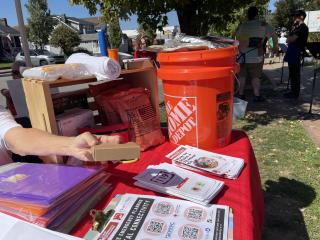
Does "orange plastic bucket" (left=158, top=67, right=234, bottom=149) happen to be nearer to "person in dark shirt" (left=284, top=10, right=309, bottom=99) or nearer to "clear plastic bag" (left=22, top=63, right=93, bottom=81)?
"clear plastic bag" (left=22, top=63, right=93, bottom=81)

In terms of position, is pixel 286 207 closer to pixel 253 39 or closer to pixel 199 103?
pixel 199 103

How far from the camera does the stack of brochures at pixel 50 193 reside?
3.06 ft

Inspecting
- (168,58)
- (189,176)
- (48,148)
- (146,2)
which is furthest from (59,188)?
(146,2)

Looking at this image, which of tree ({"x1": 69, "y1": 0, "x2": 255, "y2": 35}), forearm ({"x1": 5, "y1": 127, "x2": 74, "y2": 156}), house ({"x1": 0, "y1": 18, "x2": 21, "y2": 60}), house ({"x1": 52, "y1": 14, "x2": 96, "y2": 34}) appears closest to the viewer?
forearm ({"x1": 5, "y1": 127, "x2": 74, "y2": 156})

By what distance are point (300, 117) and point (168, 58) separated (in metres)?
4.06

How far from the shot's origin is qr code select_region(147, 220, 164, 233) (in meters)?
0.98

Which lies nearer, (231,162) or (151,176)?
(151,176)

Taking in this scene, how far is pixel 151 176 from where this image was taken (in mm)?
1324

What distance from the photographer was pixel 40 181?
104 cm

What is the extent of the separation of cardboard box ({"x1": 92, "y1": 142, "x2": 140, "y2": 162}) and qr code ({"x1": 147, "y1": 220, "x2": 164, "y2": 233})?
24 centimetres

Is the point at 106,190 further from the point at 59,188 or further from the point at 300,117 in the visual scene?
the point at 300,117

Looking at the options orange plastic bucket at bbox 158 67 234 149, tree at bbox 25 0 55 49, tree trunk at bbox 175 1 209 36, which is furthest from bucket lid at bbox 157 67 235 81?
tree at bbox 25 0 55 49

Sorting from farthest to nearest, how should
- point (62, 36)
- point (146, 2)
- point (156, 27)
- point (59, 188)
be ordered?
point (62, 36) < point (156, 27) < point (146, 2) < point (59, 188)

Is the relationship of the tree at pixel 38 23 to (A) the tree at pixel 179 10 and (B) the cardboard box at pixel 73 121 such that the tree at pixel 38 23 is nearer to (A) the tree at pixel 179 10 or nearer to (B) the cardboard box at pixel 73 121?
(A) the tree at pixel 179 10
